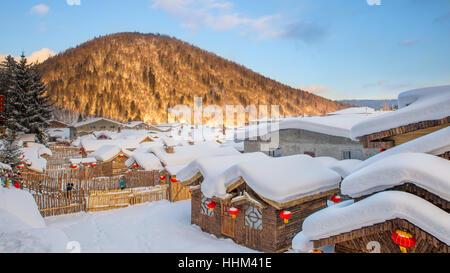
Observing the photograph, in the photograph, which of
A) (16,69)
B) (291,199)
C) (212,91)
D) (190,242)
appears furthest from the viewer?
(212,91)

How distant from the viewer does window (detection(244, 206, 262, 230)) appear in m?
12.0

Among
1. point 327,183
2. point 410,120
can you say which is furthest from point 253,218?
point 410,120

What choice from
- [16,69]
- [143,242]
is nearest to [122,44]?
[16,69]

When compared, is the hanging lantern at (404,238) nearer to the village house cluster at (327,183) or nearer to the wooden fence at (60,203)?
the village house cluster at (327,183)

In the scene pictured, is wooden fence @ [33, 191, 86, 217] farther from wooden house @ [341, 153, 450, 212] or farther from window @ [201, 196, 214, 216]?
wooden house @ [341, 153, 450, 212]

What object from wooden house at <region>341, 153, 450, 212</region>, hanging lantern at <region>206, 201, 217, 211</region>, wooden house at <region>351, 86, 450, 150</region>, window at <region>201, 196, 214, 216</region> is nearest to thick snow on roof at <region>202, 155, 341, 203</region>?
hanging lantern at <region>206, 201, 217, 211</region>

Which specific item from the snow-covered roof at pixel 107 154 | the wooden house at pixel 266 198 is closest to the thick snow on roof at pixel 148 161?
the snow-covered roof at pixel 107 154

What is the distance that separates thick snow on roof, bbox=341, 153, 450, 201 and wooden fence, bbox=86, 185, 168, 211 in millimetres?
16723

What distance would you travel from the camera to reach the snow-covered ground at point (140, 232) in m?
12.1

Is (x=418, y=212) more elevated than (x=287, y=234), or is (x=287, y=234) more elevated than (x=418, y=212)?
(x=418, y=212)

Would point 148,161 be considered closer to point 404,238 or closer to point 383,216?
point 383,216
